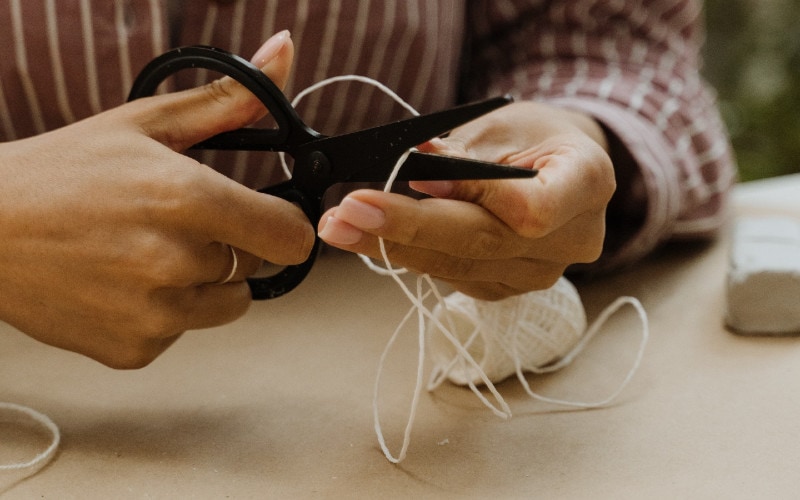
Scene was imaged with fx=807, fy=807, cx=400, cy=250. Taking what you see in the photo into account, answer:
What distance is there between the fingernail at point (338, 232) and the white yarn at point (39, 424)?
8.3 inches

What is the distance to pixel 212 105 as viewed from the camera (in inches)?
18.5

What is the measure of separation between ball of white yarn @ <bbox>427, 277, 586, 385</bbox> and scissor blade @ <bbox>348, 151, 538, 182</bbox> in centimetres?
14

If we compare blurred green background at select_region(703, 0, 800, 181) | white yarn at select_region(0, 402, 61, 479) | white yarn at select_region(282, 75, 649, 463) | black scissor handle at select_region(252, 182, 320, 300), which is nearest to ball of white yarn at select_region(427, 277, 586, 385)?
white yarn at select_region(282, 75, 649, 463)

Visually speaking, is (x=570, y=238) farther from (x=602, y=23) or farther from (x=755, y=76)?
(x=755, y=76)

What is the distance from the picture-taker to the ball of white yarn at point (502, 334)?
0.54 metres

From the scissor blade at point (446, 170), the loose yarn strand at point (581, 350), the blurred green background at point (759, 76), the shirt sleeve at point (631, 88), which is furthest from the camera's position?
the blurred green background at point (759, 76)

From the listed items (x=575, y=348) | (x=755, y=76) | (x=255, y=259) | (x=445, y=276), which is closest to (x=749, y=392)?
(x=575, y=348)

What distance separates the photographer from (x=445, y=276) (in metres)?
0.47

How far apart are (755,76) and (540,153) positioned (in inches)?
54.0

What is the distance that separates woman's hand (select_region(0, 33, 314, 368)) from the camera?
17.1 inches

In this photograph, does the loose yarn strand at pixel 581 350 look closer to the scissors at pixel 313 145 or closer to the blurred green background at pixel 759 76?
the scissors at pixel 313 145

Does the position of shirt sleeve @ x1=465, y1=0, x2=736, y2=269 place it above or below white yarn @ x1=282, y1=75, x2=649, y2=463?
above

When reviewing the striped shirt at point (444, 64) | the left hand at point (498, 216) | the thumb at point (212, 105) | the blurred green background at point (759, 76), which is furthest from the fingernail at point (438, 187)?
the blurred green background at point (759, 76)

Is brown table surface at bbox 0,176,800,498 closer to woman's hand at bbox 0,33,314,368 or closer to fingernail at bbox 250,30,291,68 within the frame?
woman's hand at bbox 0,33,314,368
